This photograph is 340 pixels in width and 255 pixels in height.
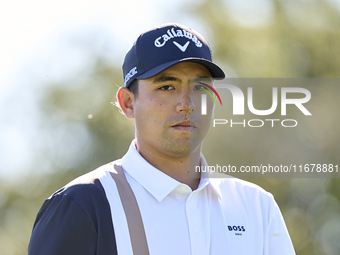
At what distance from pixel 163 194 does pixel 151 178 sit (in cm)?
12

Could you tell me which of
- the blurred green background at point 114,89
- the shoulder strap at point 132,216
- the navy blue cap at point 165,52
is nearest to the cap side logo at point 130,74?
the navy blue cap at point 165,52

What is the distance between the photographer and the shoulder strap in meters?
3.03

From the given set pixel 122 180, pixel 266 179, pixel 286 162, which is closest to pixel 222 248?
pixel 122 180

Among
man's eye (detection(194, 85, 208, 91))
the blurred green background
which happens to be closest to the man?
man's eye (detection(194, 85, 208, 91))

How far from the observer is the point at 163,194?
→ 128 inches

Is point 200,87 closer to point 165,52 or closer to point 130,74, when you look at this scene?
point 165,52

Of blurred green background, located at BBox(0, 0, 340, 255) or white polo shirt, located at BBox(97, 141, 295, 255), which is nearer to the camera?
white polo shirt, located at BBox(97, 141, 295, 255)

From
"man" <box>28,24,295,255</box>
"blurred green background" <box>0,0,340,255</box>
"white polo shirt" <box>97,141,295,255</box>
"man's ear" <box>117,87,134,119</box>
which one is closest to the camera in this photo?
"man" <box>28,24,295,255</box>

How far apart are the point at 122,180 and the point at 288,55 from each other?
519 inches

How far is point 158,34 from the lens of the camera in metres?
3.54

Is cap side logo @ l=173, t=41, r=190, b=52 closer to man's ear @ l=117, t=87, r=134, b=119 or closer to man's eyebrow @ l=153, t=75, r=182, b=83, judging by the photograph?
man's eyebrow @ l=153, t=75, r=182, b=83

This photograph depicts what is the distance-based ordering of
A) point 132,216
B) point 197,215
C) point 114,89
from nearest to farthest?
point 132,216 < point 197,215 < point 114,89

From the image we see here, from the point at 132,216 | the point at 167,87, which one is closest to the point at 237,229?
the point at 132,216

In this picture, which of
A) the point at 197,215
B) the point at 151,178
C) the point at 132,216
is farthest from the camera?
the point at 151,178
